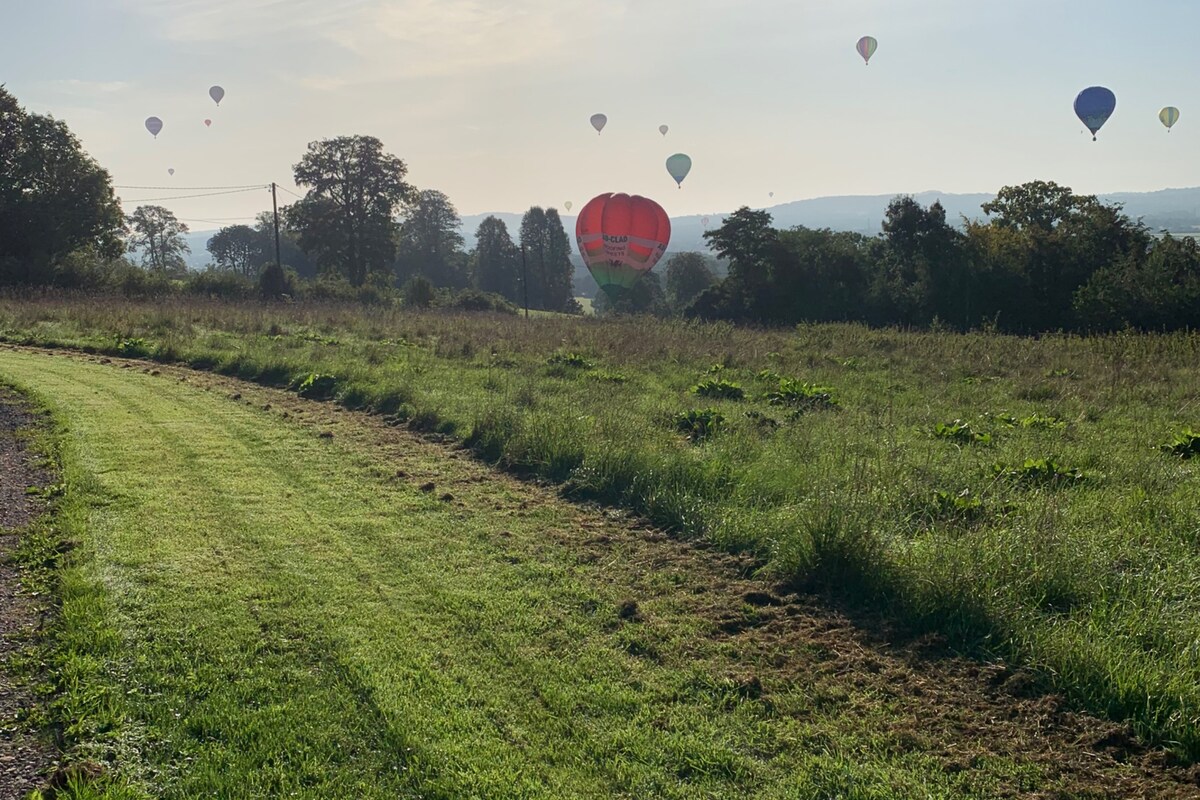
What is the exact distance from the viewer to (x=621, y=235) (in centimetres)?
3416

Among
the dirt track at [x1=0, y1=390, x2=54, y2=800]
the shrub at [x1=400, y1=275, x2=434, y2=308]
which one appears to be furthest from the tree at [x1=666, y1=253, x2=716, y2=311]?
the dirt track at [x1=0, y1=390, x2=54, y2=800]

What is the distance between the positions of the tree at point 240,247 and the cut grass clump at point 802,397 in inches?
3906

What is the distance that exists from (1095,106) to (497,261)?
63.3 metres

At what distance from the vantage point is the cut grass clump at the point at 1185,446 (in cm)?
821

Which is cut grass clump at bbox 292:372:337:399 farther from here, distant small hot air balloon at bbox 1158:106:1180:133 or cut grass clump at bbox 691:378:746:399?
distant small hot air balloon at bbox 1158:106:1180:133

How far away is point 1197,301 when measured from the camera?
27.3m

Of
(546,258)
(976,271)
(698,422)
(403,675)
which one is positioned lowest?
(403,675)

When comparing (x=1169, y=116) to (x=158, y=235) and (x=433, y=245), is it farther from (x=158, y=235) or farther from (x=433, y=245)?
(x=158, y=235)

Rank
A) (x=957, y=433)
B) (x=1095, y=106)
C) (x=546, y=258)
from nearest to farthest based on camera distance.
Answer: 1. (x=957, y=433)
2. (x=1095, y=106)
3. (x=546, y=258)

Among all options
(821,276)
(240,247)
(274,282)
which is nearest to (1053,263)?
(821,276)

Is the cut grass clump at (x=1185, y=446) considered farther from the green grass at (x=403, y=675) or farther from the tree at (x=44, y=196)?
the tree at (x=44, y=196)

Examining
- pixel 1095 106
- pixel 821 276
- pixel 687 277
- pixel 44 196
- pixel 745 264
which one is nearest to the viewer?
pixel 1095 106

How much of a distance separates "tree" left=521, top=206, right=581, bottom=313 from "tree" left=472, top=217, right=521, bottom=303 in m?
4.09

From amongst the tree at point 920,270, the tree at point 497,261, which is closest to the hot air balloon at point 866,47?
the tree at point 920,270
